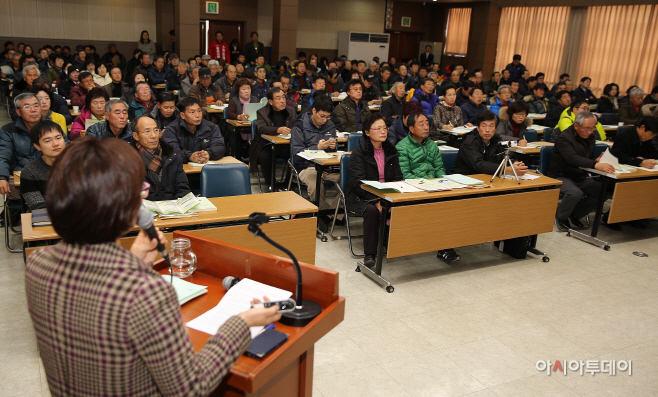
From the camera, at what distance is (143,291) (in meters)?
1.11

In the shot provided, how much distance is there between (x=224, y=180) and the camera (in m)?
3.78

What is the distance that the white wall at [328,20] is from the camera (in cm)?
1630

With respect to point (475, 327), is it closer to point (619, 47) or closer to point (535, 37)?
point (619, 47)

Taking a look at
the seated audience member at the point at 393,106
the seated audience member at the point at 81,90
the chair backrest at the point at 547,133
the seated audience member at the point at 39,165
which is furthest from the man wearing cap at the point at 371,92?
the seated audience member at the point at 39,165

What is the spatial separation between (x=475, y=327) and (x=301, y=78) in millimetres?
9164

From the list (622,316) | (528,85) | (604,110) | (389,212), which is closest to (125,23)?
(528,85)

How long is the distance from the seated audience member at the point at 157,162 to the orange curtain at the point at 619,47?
1141 cm

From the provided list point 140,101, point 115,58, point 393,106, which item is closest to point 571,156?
point 393,106

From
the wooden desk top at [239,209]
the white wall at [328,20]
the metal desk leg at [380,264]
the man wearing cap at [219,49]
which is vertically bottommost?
the metal desk leg at [380,264]

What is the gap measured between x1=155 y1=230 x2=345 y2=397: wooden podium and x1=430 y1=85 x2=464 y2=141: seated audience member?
527 centimetres

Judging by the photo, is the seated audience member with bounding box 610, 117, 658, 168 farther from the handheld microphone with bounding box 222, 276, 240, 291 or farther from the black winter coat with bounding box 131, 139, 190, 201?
the handheld microphone with bounding box 222, 276, 240, 291

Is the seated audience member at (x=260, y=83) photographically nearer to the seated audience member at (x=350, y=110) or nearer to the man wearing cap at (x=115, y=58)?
the seated audience member at (x=350, y=110)

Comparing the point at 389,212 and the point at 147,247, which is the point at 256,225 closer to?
the point at 147,247

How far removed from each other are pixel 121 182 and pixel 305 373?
101 centimetres
